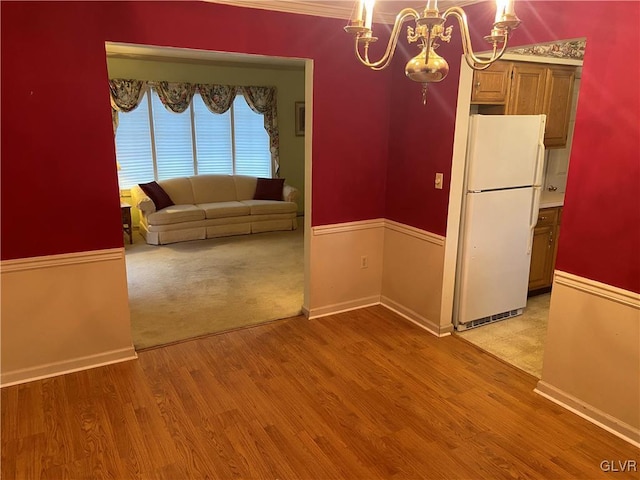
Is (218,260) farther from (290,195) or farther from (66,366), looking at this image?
(66,366)

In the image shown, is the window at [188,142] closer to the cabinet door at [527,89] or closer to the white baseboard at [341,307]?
the white baseboard at [341,307]

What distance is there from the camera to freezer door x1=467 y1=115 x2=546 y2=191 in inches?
134

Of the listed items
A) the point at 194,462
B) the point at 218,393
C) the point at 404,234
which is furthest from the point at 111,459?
the point at 404,234

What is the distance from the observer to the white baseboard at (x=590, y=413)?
2.48 meters

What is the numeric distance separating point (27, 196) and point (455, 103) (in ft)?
9.30

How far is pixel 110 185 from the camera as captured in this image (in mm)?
2986

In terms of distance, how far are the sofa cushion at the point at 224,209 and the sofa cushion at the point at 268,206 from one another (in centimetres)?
11

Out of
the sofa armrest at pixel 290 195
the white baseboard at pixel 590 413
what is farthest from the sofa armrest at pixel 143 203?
the white baseboard at pixel 590 413

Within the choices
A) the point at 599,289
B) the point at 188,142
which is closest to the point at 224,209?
the point at 188,142

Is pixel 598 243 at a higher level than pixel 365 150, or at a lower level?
lower

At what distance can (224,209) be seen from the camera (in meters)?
6.64

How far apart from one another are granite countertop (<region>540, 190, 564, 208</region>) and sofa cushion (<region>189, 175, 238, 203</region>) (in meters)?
4.39

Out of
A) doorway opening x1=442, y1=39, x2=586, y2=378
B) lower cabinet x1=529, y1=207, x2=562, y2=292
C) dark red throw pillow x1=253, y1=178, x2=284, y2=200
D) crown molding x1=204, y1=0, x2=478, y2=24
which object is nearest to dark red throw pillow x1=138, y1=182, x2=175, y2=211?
dark red throw pillow x1=253, y1=178, x2=284, y2=200

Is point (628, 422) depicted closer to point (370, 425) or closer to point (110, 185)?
point (370, 425)
